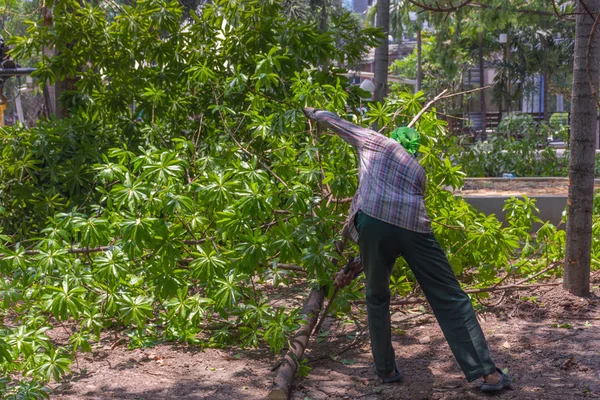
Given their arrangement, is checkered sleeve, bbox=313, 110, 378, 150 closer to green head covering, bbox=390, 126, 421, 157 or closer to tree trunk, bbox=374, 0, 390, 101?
green head covering, bbox=390, 126, 421, 157

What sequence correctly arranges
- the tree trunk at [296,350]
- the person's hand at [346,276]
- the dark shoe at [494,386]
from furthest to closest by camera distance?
the person's hand at [346,276] < the tree trunk at [296,350] < the dark shoe at [494,386]

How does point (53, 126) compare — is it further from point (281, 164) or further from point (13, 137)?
point (281, 164)

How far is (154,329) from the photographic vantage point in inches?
232

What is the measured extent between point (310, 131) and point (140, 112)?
2.25 metres

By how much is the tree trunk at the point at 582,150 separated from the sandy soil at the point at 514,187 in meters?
5.10

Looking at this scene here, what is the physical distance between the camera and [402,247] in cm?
435

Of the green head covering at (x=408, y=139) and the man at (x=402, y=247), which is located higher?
the green head covering at (x=408, y=139)

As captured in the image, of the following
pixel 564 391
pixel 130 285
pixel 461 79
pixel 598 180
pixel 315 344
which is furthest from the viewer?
pixel 461 79

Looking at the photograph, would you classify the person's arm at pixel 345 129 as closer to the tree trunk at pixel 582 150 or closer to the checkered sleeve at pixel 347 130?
the checkered sleeve at pixel 347 130

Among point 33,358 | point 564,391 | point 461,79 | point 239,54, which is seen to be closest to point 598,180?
point 239,54

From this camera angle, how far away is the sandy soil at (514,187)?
11.1 meters

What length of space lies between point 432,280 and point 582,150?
6.98 feet

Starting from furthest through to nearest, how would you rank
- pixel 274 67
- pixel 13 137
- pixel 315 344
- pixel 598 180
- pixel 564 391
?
pixel 598 180 < pixel 13 137 < pixel 274 67 < pixel 315 344 < pixel 564 391

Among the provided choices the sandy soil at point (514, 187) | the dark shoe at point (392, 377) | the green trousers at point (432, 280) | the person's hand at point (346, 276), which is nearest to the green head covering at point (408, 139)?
the green trousers at point (432, 280)
